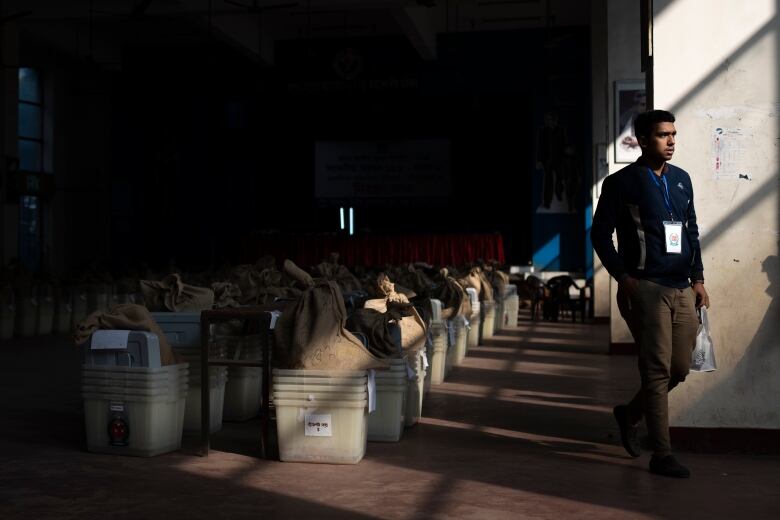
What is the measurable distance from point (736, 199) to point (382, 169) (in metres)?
19.9

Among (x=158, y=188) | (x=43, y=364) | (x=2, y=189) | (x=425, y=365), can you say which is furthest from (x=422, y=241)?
(x=425, y=365)

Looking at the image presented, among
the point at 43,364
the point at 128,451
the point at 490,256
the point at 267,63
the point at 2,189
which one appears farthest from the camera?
the point at 267,63

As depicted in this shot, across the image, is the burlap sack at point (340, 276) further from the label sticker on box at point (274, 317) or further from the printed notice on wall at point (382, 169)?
the printed notice on wall at point (382, 169)

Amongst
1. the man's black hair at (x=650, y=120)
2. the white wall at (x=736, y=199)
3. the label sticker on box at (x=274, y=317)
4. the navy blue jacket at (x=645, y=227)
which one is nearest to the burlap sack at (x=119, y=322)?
the label sticker on box at (x=274, y=317)

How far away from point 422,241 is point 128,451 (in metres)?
17.3

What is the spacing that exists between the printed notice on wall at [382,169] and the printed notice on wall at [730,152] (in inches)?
766

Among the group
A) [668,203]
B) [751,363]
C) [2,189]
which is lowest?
[751,363]

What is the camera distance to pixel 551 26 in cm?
2289

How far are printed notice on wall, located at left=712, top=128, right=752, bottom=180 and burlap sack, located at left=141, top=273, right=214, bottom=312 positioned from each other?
2876mm

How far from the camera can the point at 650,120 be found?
4.45 metres

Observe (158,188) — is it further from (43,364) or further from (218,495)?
(218,495)

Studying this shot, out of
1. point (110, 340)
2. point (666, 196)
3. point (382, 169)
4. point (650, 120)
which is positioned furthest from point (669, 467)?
point (382, 169)

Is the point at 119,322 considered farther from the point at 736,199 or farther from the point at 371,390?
the point at 736,199

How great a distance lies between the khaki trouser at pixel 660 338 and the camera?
4402 mm
